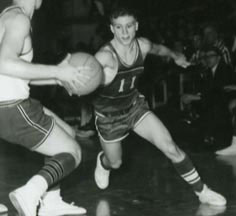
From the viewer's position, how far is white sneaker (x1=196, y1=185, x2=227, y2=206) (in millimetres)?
4910

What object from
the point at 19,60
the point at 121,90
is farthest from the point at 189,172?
the point at 19,60

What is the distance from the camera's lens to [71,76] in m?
3.90

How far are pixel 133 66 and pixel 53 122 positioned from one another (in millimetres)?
1064

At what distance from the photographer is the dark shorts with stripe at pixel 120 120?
202 inches

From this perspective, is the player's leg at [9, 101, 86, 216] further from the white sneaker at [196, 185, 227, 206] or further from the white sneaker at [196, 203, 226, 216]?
the white sneaker at [196, 185, 227, 206]

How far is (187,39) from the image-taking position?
36.5 ft

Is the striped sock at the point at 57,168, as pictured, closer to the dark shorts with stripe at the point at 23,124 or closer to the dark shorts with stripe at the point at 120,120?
the dark shorts with stripe at the point at 23,124

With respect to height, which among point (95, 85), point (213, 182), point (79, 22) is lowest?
point (79, 22)

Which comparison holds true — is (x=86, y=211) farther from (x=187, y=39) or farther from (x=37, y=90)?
(x=187, y=39)

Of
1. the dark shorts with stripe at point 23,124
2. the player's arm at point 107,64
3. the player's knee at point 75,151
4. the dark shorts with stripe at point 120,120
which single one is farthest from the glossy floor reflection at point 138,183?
the player's arm at point 107,64

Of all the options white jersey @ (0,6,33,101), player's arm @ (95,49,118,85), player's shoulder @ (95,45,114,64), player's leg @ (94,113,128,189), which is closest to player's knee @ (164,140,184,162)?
player's leg @ (94,113,128,189)

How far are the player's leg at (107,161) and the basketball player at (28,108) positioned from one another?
890 mm

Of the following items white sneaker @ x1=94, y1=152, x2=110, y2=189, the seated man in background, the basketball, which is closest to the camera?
the basketball

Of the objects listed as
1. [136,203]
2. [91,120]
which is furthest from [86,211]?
[91,120]
